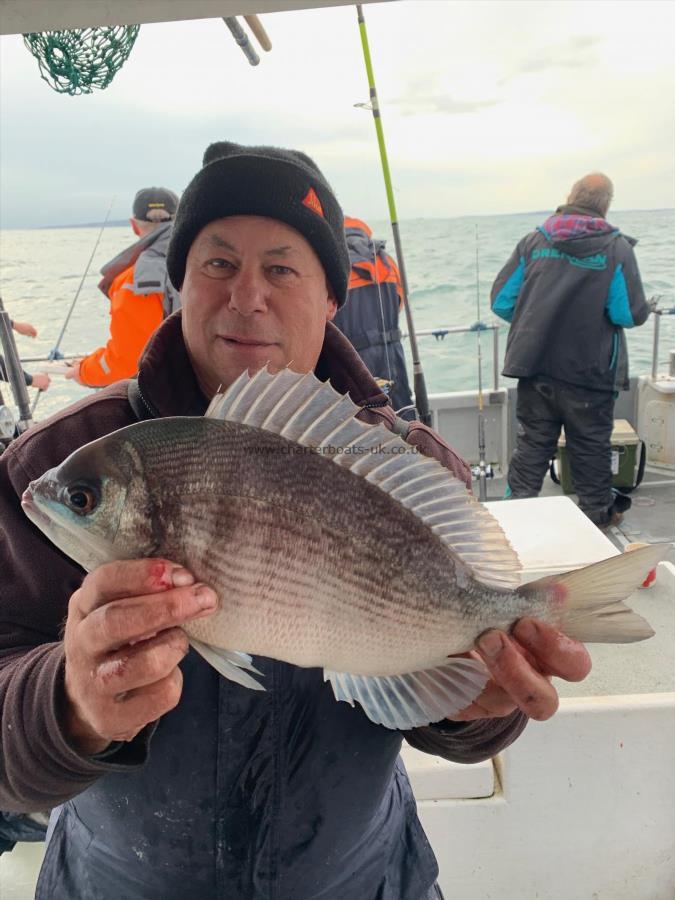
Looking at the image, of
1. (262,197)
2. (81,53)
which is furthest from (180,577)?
(81,53)

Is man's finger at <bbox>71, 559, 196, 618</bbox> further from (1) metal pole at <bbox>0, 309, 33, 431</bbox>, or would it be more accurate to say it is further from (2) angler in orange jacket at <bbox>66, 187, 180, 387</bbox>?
(2) angler in orange jacket at <bbox>66, 187, 180, 387</bbox>

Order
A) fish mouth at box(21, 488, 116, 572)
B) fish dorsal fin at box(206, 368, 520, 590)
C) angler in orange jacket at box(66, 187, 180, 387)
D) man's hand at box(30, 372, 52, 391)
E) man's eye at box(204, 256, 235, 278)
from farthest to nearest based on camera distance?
man's hand at box(30, 372, 52, 391), angler in orange jacket at box(66, 187, 180, 387), man's eye at box(204, 256, 235, 278), fish dorsal fin at box(206, 368, 520, 590), fish mouth at box(21, 488, 116, 572)

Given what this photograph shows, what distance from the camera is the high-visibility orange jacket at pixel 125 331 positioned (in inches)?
130

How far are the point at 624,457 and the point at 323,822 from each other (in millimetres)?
4818

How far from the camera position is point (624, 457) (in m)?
5.32

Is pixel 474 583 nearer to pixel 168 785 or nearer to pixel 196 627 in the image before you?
pixel 196 627

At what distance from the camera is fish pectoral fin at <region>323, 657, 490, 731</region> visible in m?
1.11

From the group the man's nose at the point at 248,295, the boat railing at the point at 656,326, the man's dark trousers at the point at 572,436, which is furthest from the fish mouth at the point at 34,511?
the boat railing at the point at 656,326

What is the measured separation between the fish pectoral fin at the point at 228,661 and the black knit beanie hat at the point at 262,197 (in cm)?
88

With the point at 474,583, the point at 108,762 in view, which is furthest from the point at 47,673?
the point at 474,583

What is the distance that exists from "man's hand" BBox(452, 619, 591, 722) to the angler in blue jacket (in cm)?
395

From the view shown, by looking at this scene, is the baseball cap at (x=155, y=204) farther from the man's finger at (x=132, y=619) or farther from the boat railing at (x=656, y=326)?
the boat railing at (x=656, y=326)

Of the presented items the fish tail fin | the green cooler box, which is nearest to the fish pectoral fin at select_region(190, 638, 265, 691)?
the fish tail fin

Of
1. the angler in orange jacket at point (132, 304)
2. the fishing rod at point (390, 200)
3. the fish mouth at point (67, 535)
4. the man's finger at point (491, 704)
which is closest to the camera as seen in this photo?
the fish mouth at point (67, 535)
